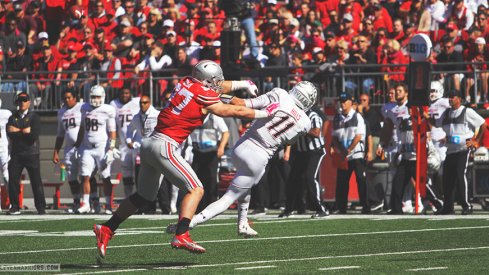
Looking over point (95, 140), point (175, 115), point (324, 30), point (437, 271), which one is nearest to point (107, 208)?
point (95, 140)

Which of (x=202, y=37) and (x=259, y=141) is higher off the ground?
(x=202, y=37)

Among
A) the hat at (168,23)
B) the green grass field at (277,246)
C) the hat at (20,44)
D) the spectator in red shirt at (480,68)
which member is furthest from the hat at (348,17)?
the green grass field at (277,246)

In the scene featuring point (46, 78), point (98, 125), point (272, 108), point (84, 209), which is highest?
point (272, 108)

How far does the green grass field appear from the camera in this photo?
1147cm

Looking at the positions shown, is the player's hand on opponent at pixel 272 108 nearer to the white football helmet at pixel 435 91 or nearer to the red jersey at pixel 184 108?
the red jersey at pixel 184 108

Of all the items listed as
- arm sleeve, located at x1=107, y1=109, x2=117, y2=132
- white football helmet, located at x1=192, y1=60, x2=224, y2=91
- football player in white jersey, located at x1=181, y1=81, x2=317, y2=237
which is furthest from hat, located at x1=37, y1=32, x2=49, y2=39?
white football helmet, located at x1=192, y1=60, x2=224, y2=91

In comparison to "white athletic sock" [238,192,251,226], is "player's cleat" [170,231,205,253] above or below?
above

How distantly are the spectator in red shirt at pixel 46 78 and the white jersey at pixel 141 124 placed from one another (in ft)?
14.7

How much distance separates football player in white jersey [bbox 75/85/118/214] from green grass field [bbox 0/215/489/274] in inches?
111

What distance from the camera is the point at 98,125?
2178 cm

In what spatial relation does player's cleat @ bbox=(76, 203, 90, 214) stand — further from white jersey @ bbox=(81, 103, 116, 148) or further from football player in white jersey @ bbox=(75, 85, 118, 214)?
white jersey @ bbox=(81, 103, 116, 148)

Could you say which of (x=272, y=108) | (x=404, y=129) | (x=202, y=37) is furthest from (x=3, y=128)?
(x=272, y=108)

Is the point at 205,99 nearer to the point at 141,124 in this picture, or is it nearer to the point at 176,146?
the point at 176,146

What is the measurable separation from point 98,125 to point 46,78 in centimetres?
533
